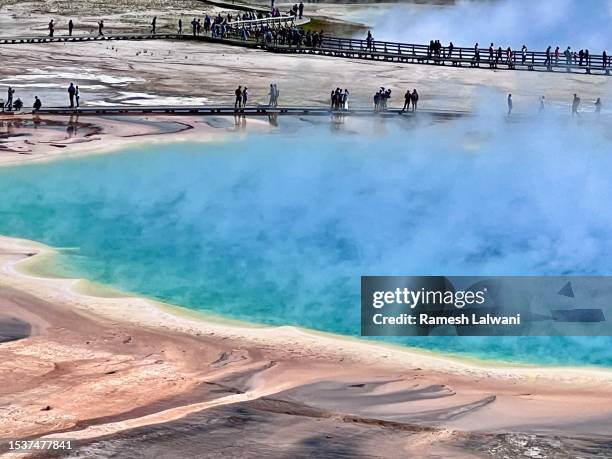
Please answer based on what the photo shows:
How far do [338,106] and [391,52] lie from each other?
581 inches

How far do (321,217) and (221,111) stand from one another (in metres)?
14.4

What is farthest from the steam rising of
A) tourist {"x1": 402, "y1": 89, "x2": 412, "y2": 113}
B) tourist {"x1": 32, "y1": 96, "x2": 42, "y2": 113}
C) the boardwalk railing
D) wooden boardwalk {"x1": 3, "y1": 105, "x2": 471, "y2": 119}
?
tourist {"x1": 32, "y1": 96, "x2": 42, "y2": 113}

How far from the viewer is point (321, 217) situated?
1072 inches

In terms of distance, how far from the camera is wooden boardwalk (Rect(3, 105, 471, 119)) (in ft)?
130

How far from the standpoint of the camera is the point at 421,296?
→ 20969 mm

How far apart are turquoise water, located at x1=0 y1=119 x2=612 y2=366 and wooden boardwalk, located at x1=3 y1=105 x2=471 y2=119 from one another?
12.5ft

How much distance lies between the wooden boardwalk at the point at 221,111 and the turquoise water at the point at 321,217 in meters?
3.80

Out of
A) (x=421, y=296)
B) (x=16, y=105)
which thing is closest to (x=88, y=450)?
(x=421, y=296)

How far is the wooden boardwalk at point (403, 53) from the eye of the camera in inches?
2062

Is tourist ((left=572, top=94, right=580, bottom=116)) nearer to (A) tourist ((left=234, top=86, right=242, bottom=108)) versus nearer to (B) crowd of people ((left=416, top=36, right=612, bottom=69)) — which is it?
(B) crowd of people ((left=416, top=36, right=612, bottom=69))

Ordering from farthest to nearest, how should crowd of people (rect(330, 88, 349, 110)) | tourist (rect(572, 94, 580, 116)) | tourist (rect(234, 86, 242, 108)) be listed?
tourist (rect(572, 94, 580, 116)) < crowd of people (rect(330, 88, 349, 110)) < tourist (rect(234, 86, 242, 108))

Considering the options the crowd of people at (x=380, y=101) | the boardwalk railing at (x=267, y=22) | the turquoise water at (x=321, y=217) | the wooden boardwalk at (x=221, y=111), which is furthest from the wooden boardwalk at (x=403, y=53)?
the turquoise water at (x=321, y=217)

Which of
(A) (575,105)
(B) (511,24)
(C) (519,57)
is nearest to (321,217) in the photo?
(A) (575,105)

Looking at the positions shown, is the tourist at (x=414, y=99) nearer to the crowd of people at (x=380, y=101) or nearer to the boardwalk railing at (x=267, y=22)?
the crowd of people at (x=380, y=101)
